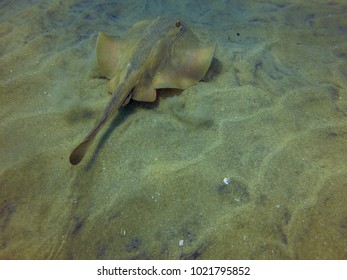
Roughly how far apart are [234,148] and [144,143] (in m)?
0.96

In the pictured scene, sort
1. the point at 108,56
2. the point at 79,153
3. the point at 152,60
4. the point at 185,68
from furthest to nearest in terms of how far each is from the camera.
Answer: the point at 108,56 → the point at 185,68 → the point at 152,60 → the point at 79,153

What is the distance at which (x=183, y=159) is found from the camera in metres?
2.69

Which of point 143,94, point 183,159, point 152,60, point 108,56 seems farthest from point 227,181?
point 108,56

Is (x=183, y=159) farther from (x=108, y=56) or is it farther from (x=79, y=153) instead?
(x=108, y=56)

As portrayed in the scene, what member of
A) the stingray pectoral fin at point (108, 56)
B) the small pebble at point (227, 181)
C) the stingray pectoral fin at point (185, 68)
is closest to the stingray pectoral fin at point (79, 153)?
the stingray pectoral fin at point (185, 68)

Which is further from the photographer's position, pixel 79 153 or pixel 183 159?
pixel 183 159

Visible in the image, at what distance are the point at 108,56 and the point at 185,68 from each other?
1.04m

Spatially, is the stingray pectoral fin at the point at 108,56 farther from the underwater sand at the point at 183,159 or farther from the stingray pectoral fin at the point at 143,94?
the stingray pectoral fin at the point at 143,94

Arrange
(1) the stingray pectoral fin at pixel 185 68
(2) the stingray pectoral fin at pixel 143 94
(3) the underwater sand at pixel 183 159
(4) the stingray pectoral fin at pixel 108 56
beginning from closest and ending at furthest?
(3) the underwater sand at pixel 183 159 < (2) the stingray pectoral fin at pixel 143 94 < (1) the stingray pectoral fin at pixel 185 68 < (4) the stingray pectoral fin at pixel 108 56

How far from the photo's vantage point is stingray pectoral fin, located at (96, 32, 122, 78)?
135 inches

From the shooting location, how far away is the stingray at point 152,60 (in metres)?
3.12

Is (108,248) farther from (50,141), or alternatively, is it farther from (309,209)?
(309,209)

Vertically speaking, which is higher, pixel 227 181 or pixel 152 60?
pixel 152 60

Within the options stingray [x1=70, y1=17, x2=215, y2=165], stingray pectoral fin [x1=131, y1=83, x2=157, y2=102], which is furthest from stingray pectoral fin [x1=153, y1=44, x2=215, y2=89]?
stingray pectoral fin [x1=131, y1=83, x2=157, y2=102]
